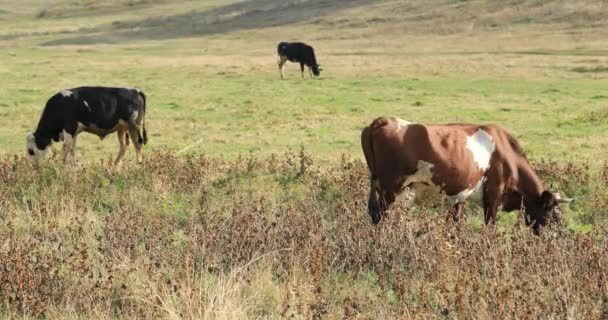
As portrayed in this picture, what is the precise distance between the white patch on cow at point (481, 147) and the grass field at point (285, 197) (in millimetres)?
749

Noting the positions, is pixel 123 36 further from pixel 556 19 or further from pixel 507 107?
pixel 507 107

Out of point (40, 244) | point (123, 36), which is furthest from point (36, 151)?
point (123, 36)

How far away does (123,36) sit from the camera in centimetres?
8312

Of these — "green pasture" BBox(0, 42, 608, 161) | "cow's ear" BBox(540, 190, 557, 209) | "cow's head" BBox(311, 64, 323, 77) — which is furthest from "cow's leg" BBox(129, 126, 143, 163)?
"cow's head" BBox(311, 64, 323, 77)

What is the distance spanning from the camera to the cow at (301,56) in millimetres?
37844

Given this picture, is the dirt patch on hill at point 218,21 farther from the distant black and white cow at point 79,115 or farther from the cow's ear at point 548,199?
the cow's ear at point 548,199

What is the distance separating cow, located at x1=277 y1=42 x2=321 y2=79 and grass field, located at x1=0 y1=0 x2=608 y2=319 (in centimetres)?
91

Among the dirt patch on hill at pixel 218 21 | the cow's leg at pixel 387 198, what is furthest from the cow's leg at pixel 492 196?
the dirt patch on hill at pixel 218 21

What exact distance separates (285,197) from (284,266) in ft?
13.7

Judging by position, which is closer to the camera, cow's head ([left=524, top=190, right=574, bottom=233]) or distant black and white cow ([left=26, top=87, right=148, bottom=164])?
cow's head ([left=524, top=190, right=574, bottom=233])

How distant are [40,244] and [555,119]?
16796mm

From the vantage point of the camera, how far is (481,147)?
9586 millimetres

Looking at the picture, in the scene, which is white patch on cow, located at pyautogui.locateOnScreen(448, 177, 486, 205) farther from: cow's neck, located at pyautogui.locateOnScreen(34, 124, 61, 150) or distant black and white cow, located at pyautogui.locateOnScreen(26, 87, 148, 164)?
cow's neck, located at pyautogui.locateOnScreen(34, 124, 61, 150)

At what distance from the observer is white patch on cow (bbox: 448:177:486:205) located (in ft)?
31.5
